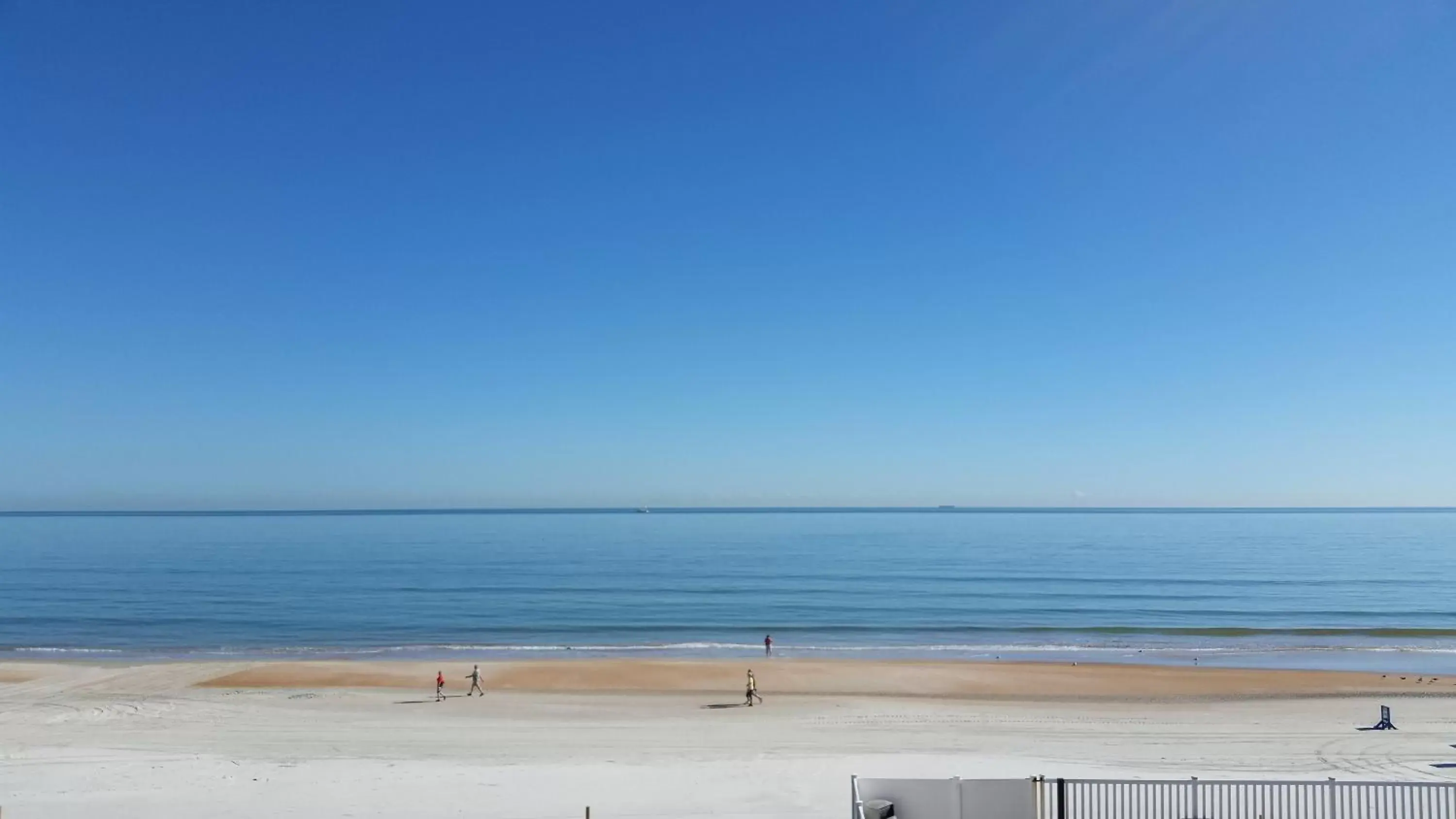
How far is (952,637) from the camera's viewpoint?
39.7 metres

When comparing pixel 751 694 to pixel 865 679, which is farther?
pixel 865 679

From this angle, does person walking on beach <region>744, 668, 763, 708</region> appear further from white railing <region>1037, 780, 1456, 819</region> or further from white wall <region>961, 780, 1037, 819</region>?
white wall <region>961, 780, 1037, 819</region>

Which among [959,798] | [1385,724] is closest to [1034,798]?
[959,798]

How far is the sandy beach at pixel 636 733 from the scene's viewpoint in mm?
15234

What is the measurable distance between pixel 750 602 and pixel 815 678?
72.0ft

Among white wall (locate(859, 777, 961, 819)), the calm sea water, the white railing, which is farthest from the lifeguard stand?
white wall (locate(859, 777, 961, 819))

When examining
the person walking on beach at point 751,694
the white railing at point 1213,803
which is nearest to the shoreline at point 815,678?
the person walking on beach at point 751,694

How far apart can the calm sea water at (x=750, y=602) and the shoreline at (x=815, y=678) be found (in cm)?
248

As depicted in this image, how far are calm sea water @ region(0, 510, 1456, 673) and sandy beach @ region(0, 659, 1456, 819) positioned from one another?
16.6 ft

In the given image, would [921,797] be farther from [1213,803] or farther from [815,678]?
[815,678]

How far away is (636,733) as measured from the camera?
21344 millimetres

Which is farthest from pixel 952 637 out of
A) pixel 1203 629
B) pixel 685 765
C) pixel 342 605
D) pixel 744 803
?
pixel 342 605

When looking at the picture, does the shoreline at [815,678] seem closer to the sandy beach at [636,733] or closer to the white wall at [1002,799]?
the sandy beach at [636,733]

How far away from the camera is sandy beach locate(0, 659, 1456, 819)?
15.2 m
